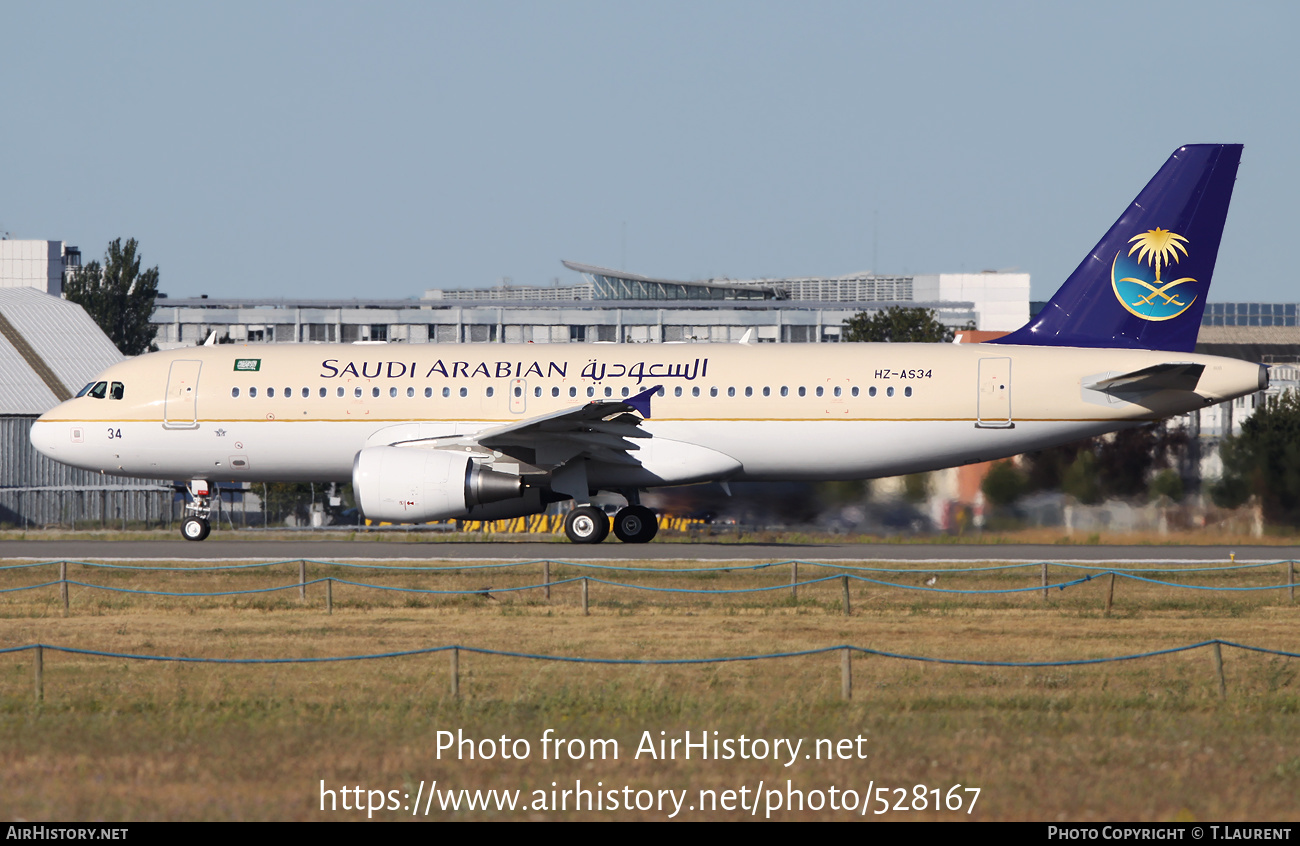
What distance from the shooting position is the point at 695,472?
28172mm

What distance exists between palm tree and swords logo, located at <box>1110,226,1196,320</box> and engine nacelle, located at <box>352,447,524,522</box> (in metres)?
13.0

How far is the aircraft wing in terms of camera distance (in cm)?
2688

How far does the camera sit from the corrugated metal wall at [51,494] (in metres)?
46.5

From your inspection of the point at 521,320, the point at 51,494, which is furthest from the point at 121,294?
the point at 51,494

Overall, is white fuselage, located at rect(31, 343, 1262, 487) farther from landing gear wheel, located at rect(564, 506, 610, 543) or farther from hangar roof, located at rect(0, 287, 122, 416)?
hangar roof, located at rect(0, 287, 122, 416)

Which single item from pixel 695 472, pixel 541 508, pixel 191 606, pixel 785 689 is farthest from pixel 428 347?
pixel 785 689

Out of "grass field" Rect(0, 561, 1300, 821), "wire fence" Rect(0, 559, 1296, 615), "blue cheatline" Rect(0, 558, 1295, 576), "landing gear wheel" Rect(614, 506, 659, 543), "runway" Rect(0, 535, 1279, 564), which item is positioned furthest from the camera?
"landing gear wheel" Rect(614, 506, 659, 543)

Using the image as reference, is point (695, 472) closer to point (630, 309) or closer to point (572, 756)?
point (572, 756)

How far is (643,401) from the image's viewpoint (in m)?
27.3

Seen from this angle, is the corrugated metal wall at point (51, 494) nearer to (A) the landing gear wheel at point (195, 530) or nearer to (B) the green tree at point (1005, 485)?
(A) the landing gear wheel at point (195, 530)

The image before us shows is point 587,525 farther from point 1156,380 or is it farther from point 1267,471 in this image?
point 1267,471

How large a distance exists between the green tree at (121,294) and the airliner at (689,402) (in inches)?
2356

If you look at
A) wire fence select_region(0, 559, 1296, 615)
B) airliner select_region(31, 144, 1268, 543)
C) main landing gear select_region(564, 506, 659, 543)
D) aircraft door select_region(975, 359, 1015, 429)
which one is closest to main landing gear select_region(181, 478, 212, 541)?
airliner select_region(31, 144, 1268, 543)

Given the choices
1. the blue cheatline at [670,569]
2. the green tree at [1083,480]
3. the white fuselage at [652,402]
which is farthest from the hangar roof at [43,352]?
the green tree at [1083,480]
